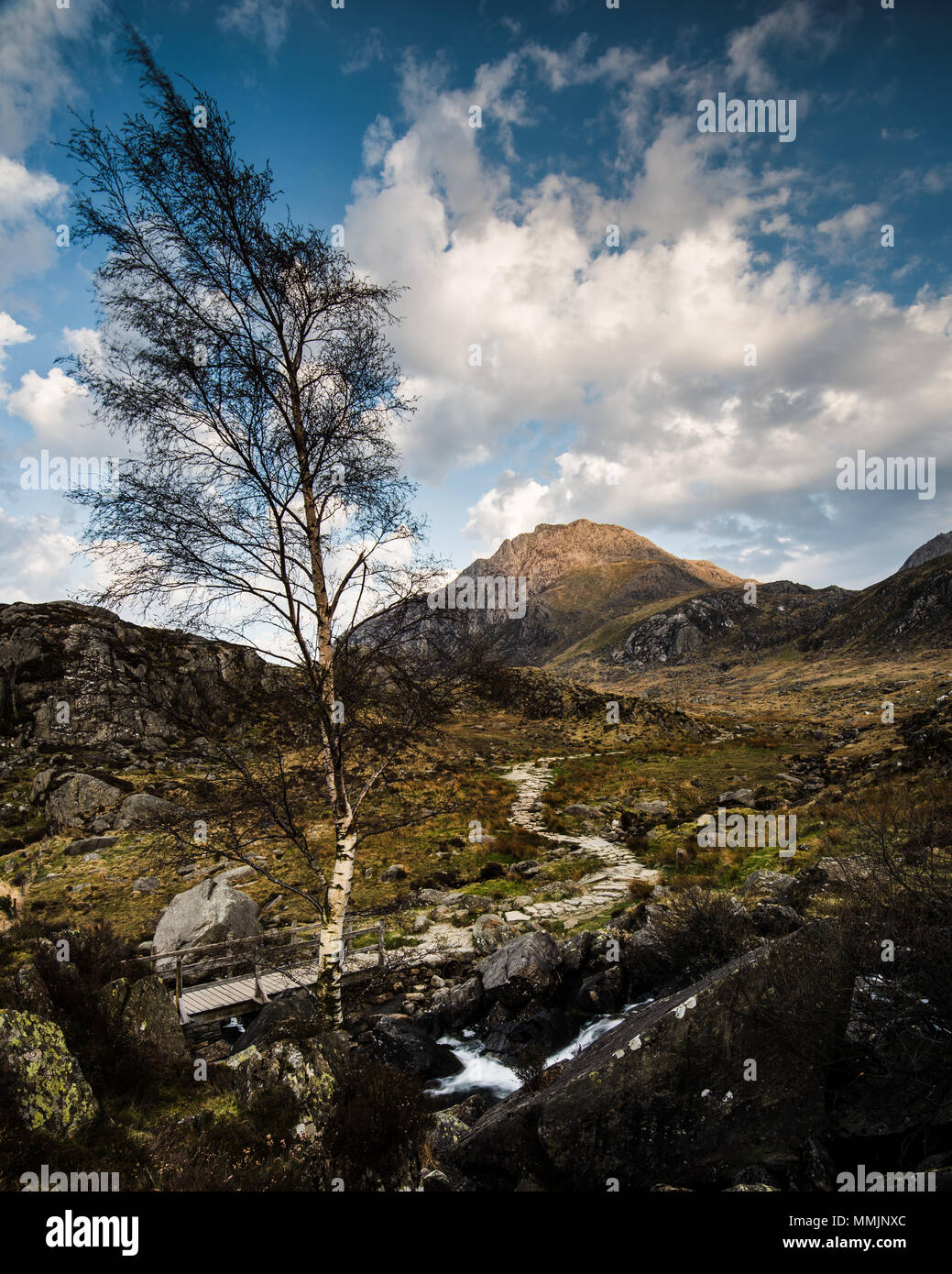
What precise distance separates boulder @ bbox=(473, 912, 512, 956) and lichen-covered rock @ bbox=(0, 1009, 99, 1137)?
9.32 meters

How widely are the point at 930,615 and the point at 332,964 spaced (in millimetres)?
141635

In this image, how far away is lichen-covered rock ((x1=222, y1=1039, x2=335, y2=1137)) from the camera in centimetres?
602

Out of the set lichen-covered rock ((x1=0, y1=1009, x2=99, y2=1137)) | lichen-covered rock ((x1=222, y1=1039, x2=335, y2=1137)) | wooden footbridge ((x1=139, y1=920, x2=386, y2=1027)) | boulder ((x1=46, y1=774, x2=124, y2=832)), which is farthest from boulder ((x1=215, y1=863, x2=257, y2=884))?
lichen-covered rock ((x1=0, y1=1009, x2=99, y2=1137))

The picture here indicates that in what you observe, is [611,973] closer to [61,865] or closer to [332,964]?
[332,964]

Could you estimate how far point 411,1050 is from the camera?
920 cm

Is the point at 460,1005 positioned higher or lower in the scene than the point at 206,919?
lower

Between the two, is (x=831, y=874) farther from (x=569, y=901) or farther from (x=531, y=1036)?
(x=569, y=901)

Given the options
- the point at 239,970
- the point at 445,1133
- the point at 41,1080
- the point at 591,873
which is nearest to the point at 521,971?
the point at 445,1133

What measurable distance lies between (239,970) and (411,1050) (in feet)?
20.0

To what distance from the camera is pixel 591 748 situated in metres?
49.6

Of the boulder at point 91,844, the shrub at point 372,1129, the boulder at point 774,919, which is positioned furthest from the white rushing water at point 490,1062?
the boulder at point 91,844

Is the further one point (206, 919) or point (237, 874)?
point (237, 874)
